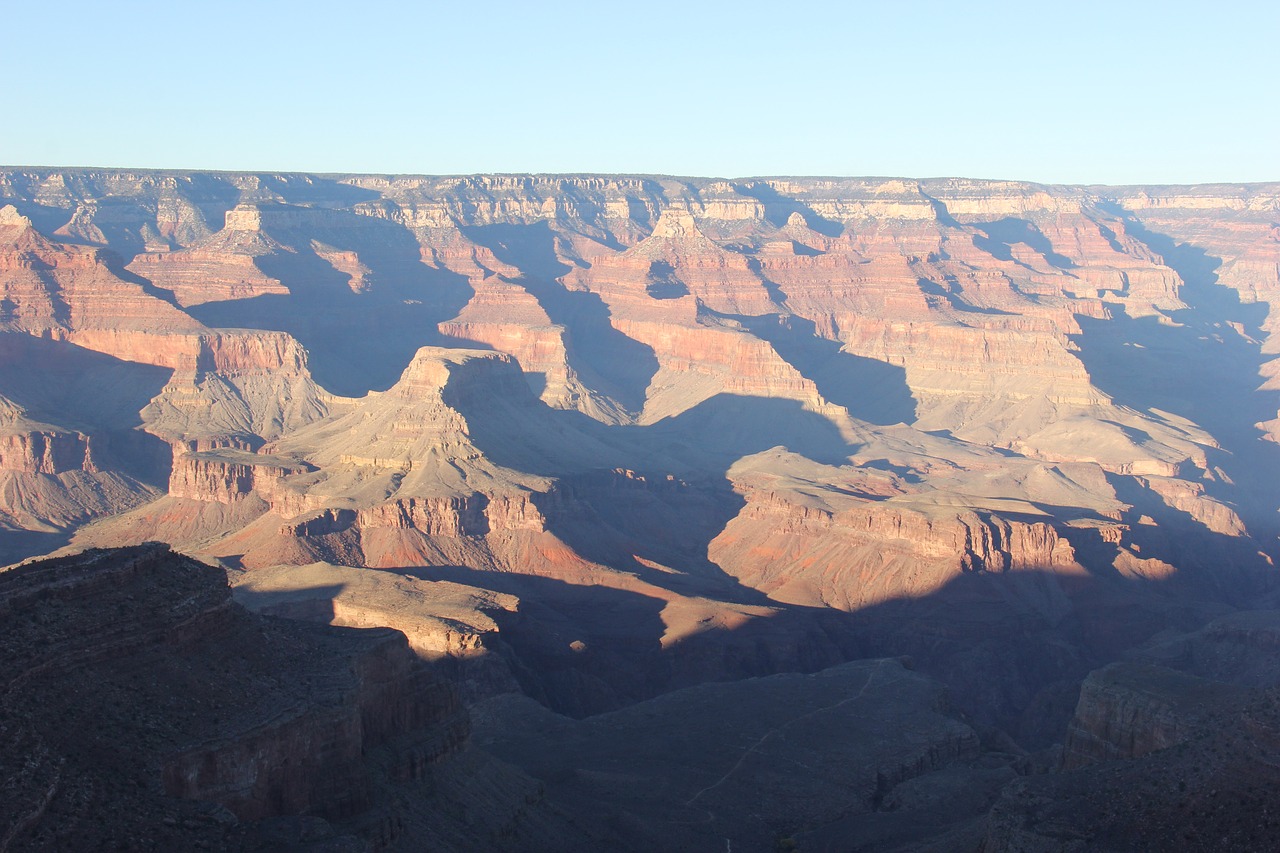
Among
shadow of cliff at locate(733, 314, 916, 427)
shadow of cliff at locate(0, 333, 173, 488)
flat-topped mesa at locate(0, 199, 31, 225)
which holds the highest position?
flat-topped mesa at locate(0, 199, 31, 225)

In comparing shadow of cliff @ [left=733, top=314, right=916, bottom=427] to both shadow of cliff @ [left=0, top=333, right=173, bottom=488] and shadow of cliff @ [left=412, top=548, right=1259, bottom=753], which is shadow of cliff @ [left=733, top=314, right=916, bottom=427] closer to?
shadow of cliff @ [left=0, top=333, right=173, bottom=488]

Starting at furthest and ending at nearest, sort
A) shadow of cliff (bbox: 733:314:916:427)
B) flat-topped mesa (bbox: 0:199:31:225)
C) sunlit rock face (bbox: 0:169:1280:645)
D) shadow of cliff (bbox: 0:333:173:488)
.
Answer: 1. shadow of cliff (bbox: 733:314:916:427)
2. flat-topped mesa (bbox: 0:199:31:225)
3. shadow of cliff (bbox: 0:333:173:488)
4. sunlit rock face (bbox: 0:169:1280:645)

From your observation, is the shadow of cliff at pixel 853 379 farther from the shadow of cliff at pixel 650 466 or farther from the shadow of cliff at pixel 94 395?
the shadow of cliff at pixel 94 395

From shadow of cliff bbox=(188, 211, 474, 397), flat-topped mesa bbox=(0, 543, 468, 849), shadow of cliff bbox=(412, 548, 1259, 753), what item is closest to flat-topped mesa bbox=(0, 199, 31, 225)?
shadow of cliff bbox=(188, 211, 474, 397)

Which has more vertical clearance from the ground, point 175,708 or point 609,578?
point 175,708

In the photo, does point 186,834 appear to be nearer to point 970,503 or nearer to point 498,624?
point 498,624

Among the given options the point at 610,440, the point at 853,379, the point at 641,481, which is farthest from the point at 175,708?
the point at 853,379

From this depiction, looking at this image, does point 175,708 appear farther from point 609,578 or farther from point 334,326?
point 334,326

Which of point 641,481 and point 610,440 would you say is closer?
point 641,481
